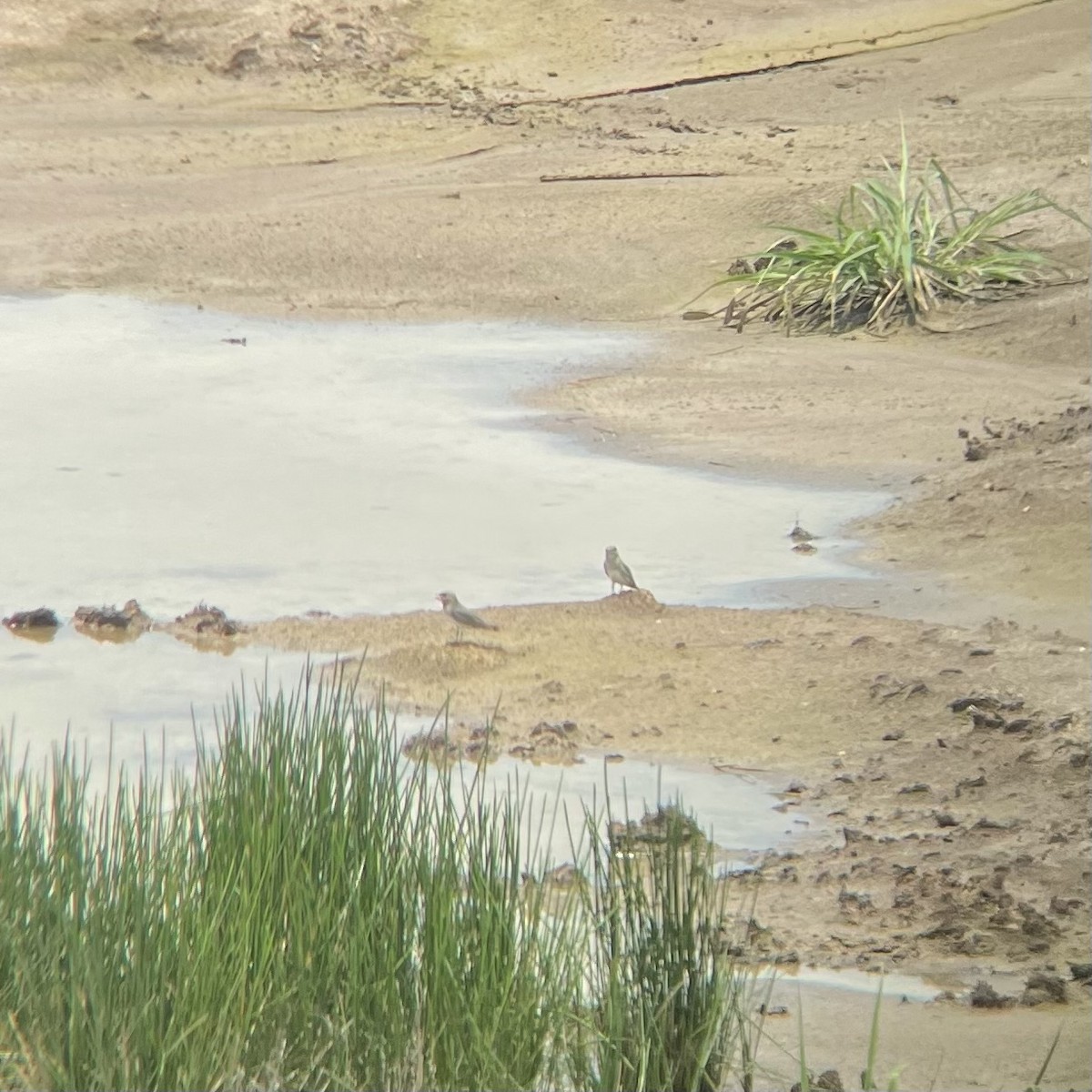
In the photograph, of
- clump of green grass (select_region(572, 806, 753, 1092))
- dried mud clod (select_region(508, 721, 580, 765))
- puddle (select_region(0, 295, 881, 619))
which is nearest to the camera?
clump of green grass (select_region(572, 806, 753, 1092))

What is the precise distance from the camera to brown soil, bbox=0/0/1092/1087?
4703 millimetres

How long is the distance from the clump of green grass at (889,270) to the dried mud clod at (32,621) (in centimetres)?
602

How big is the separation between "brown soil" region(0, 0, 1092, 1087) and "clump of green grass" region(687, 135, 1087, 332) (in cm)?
23

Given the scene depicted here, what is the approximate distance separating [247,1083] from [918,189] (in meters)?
11.4

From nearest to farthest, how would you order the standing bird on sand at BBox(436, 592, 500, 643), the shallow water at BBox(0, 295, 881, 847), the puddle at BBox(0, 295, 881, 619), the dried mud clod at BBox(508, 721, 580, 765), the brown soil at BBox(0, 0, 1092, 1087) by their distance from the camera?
1. the brown soil at BBox(0, 0, 1092, 1087)
2. the dried mud clod at BBox(508, 721, 580, 765)
3. the shallow water at BBox(0, 295, 881, 847)
4. the standing bird on sand at BBox(436, 592, 500, 643)
5. the puddle at BBox(0, 295, 881, 619)

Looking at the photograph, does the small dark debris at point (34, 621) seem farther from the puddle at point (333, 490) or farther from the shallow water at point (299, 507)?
the puddle at point (333, 490)

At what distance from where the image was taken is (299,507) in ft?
26.8

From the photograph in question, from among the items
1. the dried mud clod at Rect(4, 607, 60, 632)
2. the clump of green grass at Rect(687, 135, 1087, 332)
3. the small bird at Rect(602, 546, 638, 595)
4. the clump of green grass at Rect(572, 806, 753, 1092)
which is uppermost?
the clump of green grass at Rect(687, 135, 1087, 332)

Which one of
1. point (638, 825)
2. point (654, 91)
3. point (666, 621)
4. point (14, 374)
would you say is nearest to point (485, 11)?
point (654, 91)

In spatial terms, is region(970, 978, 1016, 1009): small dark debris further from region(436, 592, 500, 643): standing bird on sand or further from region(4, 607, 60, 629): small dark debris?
region(4, 607, 60, 629): small dark debris

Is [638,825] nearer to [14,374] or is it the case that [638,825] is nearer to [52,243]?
[14,374]

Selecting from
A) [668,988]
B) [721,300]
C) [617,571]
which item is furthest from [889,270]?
[668,988]

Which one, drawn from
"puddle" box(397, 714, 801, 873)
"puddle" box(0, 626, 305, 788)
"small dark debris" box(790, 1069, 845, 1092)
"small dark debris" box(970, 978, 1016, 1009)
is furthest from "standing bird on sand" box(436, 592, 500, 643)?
"small dark debris" box(790, 1069, 845, 1092)

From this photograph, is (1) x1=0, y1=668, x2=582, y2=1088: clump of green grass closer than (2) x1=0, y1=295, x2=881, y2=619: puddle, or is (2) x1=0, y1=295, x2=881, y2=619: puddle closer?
(1) x1=0, y1=668, x2=582, y2=1088: clump of green grass
